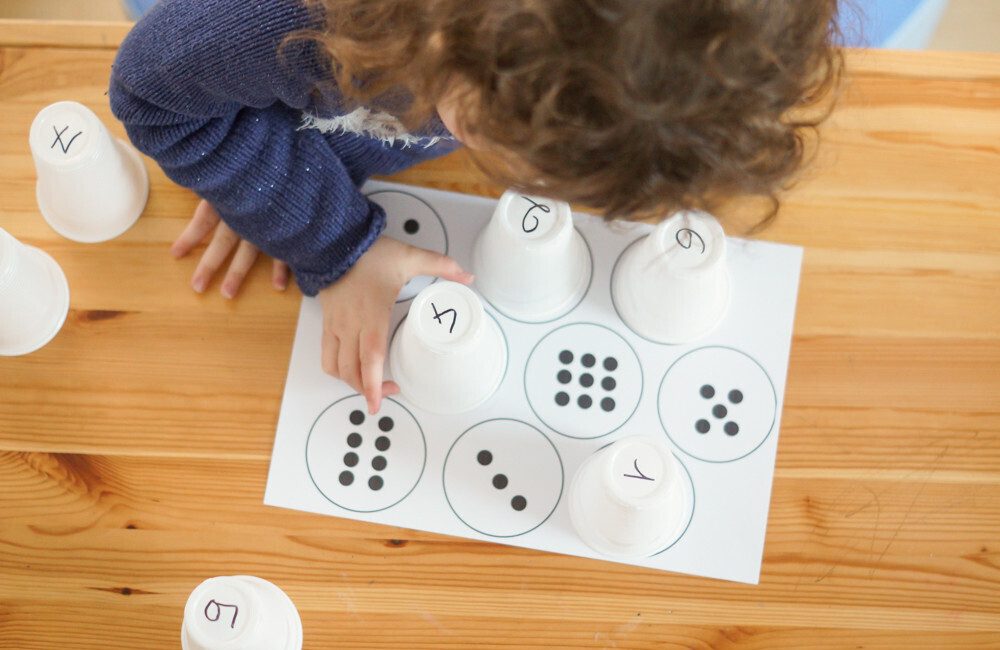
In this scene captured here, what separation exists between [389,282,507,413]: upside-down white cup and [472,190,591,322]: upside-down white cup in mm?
30

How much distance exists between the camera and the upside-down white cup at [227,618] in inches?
19.5

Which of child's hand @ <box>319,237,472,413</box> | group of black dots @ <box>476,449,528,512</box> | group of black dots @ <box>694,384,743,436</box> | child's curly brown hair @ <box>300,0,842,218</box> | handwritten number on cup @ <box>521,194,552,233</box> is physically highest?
child's curly brown hair @ <box>300,0,842,218</box>

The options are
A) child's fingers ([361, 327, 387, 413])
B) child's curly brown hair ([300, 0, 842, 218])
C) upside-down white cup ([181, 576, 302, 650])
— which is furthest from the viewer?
child's fingers ([361, 327, 387, 413])

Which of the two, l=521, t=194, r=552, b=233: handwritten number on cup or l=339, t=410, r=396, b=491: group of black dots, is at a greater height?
l=521, t=194, r=552, b=233: handwritten number on cup

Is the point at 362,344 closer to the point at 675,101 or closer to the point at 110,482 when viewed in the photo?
the point at 110,482

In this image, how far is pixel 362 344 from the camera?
1.98ft

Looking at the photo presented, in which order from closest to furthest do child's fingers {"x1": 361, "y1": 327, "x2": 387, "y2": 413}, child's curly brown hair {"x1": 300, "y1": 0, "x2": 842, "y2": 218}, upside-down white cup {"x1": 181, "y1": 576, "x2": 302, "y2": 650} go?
child's curly brown hair {"x1": 300, "y1": 0, "x2": 842, "y2": 218} < upside-down white cup {"x1": 181, "y1": 576, "x2": 302, "y2": 650} < child's fingers {"x1": 361, "y1": 327, "x2": 387, "y2": 413}

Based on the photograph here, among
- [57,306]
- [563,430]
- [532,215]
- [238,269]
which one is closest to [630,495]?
[563,430]

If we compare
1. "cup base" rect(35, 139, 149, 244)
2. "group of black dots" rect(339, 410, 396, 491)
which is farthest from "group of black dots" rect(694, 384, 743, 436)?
"cup base" rect(35, 139, 149, 244)

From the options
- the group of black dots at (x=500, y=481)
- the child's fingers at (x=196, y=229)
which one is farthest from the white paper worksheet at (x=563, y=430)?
the child's fingers at (x=196, y=229)

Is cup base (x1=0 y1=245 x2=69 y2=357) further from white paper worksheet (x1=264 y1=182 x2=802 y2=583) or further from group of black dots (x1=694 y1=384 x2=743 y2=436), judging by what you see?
group of black dots (x1=694 y1=384 x2=743 y2=436)

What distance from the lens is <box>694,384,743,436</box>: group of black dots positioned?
602mm

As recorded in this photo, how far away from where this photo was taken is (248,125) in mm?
602

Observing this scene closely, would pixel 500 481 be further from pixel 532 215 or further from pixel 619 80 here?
pixel 619 80
